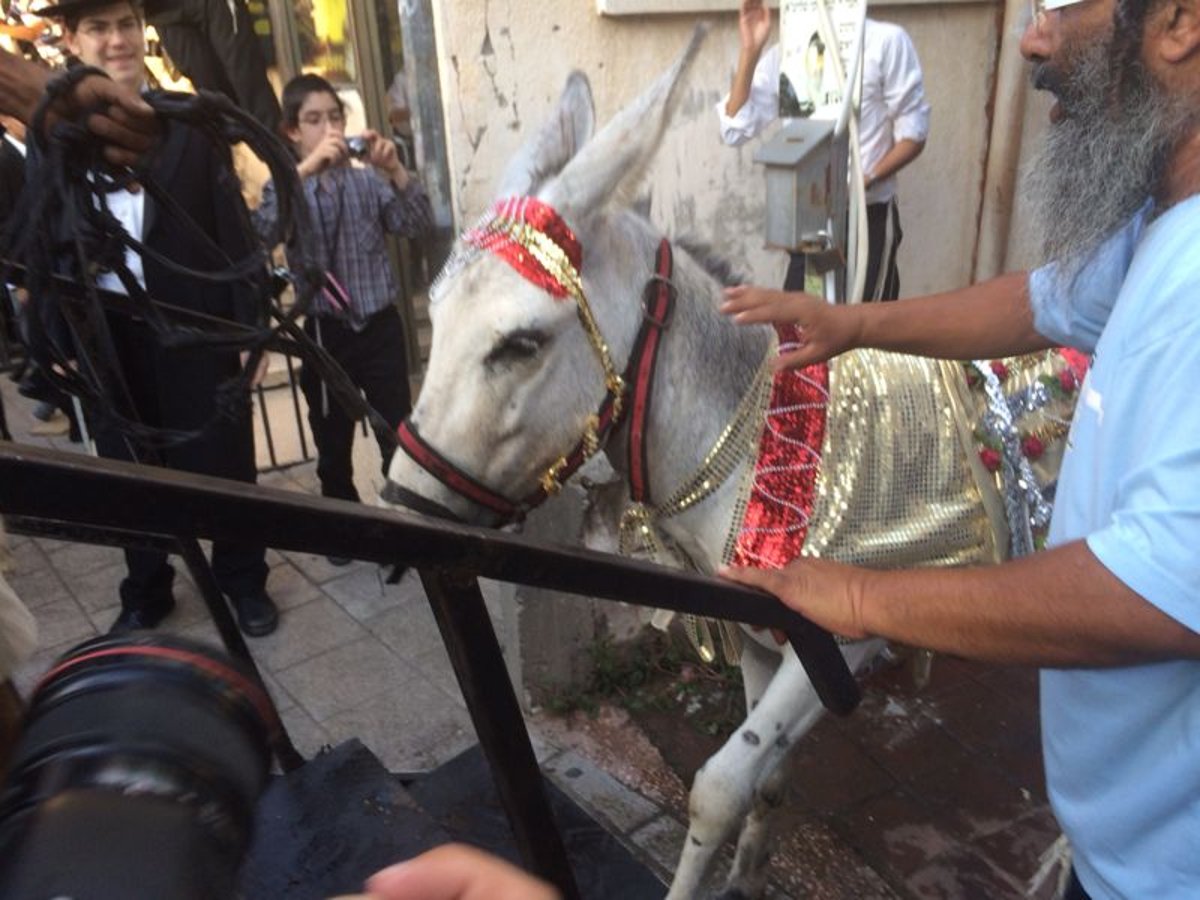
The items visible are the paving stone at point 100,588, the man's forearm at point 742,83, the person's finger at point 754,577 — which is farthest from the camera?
the paving stone at point 100,588

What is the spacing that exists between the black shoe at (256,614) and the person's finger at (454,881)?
3.78 m

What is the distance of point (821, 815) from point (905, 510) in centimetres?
145

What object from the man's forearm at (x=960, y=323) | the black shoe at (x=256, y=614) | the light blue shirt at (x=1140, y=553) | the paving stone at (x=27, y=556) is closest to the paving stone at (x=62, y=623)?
the paving stone at (x=27, y=556)

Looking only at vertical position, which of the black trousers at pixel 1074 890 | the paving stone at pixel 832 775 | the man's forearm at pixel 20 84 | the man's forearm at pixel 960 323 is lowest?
the paving stone at pixel 832 775

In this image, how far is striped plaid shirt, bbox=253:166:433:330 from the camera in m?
4.11

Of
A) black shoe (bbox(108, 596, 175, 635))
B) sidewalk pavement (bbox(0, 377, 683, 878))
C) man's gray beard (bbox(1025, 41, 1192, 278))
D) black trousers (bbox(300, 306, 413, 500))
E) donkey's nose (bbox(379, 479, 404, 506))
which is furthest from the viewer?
black trousers (bbox(300, 306, 413, 500))

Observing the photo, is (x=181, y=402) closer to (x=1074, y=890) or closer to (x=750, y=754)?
(x=750, y=754)

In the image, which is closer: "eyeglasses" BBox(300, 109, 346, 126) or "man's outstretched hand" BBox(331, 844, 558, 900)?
"man's outstretched hand" BBox(331, 844, 558, 900)

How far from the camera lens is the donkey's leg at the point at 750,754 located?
2.07 meters

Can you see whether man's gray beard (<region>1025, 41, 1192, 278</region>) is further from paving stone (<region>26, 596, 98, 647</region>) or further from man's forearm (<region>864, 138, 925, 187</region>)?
paving stone (<region>26, 596, 98, 647</region>)

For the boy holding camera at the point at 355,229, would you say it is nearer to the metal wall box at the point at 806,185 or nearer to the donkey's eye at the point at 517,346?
the metal wall box at the point at 806,185

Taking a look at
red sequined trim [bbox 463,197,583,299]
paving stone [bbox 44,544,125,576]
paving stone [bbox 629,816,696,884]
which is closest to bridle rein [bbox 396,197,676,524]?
red sequined trim [bbox 463,197,583,299]

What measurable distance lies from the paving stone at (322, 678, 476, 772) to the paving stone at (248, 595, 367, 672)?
0.51 metres

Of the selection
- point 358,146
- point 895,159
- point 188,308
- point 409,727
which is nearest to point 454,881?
point 409,727
